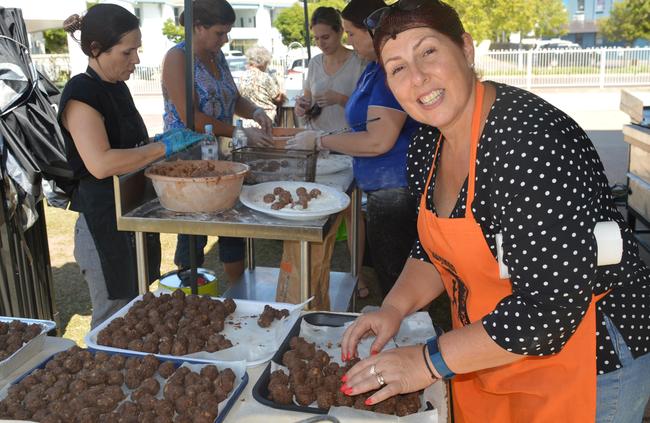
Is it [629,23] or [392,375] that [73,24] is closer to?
[392,375]

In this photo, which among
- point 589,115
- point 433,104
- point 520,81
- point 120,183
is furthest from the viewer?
point 520,81

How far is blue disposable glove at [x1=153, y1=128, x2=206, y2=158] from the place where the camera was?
2697mm

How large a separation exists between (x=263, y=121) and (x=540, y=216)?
2801mm

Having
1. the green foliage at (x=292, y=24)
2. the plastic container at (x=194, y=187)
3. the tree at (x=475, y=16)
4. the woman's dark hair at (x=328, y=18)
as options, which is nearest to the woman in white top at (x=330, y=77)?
the woman's dark hair at (x=328, y=18)

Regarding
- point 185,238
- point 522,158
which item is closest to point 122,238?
point 185,238

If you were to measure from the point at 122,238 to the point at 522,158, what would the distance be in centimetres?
205

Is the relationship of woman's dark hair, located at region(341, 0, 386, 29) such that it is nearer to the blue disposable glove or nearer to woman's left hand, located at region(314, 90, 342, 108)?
the blue disposable glove

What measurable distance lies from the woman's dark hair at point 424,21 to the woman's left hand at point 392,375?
0.72m

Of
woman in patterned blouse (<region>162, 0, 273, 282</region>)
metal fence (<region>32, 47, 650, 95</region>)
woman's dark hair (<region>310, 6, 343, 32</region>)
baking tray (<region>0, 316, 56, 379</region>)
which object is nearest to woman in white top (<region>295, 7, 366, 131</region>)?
woman's dark hair (<region>310, 6, 343, 32</region>)

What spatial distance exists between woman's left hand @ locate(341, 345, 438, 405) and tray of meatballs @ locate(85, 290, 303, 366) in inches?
13.9

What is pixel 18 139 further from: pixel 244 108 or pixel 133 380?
pixel 133 380

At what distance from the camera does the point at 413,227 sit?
3199mm

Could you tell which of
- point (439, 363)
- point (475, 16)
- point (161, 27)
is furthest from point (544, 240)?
point (161, 27)

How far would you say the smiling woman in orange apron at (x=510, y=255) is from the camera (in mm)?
1195
